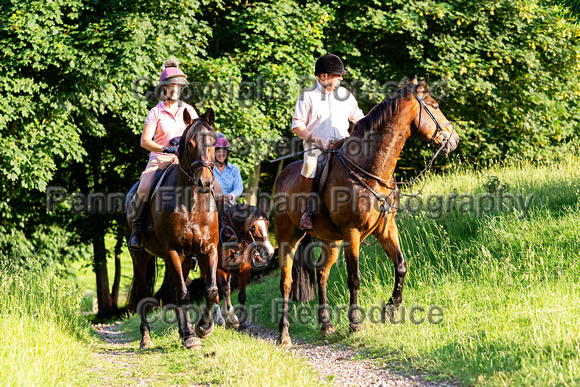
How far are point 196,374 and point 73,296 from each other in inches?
194

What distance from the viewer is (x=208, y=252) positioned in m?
7.58

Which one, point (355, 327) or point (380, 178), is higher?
point (380, 178)

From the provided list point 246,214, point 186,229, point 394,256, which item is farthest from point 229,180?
point 394,256

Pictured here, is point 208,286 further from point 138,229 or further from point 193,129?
point 193,129

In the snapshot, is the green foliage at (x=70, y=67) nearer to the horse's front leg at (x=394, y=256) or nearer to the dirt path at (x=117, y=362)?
the dirt path at (x=117, y=362)

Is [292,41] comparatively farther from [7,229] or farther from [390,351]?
[390,351]

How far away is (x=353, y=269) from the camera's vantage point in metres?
7.66

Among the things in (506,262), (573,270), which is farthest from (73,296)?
(573,270)

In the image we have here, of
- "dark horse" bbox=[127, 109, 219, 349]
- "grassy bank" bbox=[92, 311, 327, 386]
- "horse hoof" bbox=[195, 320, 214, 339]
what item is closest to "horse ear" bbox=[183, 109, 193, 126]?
"dark horse" bbox=[127, 109, 219, 349]

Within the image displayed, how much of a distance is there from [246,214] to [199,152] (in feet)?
11.9

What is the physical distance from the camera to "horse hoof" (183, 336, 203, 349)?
23.8 ft

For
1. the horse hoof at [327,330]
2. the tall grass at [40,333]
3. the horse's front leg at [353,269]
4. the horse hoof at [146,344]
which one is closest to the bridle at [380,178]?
the horse's front leg at [353,269]

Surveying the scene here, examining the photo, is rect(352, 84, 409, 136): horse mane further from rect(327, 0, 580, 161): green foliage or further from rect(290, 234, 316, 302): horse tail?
rect(327, 0, 580, 161): green foliage

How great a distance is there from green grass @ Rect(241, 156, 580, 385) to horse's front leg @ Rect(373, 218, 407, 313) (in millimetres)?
215
